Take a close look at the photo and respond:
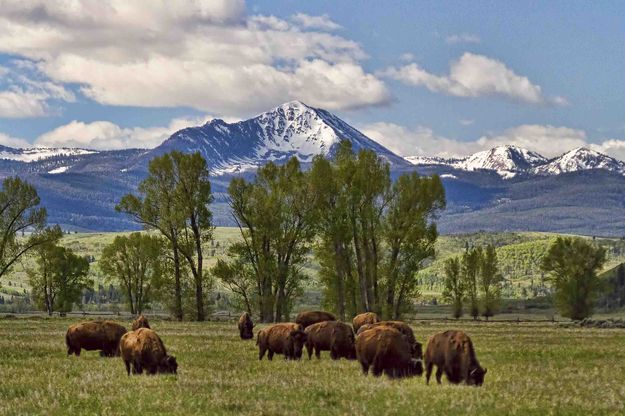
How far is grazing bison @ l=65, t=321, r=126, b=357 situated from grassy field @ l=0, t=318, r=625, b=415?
521 mm

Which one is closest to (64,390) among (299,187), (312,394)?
(312,394)

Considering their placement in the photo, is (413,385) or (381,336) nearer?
(413,385)

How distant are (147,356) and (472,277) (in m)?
124

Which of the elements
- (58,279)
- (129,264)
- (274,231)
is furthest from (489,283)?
(274,231)

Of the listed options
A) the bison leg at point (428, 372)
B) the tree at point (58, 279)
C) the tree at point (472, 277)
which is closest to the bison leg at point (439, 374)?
the bison leg at point (428, 372)

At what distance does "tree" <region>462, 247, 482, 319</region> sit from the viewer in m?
144

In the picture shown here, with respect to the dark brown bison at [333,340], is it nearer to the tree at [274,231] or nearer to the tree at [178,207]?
the tree at [274,231]

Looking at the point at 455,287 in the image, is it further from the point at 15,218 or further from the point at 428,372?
the point at 428,372

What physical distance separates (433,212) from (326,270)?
11.9 metres

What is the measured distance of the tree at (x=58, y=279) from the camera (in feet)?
397

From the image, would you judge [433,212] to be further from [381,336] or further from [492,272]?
[492,272]

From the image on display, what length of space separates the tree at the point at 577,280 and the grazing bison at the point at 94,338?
93.6 metres

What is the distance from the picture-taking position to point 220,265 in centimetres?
7538

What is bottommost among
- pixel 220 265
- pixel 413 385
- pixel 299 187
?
pixel 413 385
